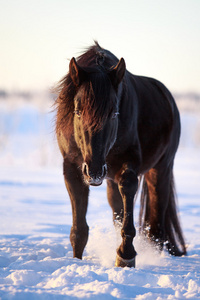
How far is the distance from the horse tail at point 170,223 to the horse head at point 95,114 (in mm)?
2007

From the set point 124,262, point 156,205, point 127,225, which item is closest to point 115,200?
point 156,205

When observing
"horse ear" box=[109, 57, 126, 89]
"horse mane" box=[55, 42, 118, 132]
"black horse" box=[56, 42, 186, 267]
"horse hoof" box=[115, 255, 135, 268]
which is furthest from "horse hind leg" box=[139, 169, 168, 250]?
"horse ear" box=[109, 57, 126, 89]

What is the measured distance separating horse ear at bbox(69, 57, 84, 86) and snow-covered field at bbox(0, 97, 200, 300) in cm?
62

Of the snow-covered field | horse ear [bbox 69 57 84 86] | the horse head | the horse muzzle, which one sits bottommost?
the snow-covered field

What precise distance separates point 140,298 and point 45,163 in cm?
1419

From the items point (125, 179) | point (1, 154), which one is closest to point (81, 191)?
point (125, 179)

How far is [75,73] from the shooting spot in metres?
3.46

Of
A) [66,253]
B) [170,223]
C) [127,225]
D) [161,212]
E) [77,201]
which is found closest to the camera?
[127,225]

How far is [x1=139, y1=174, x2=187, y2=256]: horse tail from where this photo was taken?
17.2 ft

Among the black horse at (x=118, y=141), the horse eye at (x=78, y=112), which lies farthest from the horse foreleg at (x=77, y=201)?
the horse eye at (x=78, y=112)

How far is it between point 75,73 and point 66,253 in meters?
2.15

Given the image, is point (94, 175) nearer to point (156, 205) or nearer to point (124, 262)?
point (124, 262)

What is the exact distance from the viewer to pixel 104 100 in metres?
3.29

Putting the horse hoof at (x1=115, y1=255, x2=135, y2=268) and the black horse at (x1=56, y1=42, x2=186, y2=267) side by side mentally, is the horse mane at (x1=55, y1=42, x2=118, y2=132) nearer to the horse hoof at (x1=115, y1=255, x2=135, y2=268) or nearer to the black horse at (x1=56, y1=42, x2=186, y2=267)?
the black horse at (x1=56, y1=42, x2=186, y2=267)
